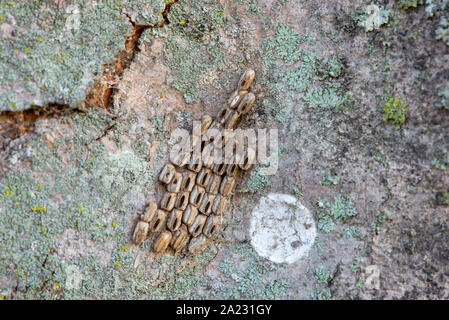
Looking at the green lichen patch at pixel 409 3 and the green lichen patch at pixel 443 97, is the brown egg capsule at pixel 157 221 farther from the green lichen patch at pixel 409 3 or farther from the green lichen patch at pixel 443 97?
the green lichen patch at pixel 409 3

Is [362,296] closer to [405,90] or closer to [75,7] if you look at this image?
[405,90]

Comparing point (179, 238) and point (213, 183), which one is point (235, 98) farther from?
point (179, 238)

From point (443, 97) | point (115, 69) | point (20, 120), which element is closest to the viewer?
point (443, 97)

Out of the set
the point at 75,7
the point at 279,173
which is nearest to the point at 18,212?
the point at 75,7

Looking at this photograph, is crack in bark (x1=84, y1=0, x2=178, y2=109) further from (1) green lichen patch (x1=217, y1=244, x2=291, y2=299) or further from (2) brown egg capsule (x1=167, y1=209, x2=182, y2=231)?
(1) green lichen patch (x1=217, y1=244, x2=291, y2=299)

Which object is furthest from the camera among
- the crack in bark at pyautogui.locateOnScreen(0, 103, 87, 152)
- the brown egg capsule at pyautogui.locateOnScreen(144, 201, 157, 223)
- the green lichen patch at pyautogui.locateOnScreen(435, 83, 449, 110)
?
the brown egg capsule at pyautogui.locateOnScreen(144, 201, 157, 223)

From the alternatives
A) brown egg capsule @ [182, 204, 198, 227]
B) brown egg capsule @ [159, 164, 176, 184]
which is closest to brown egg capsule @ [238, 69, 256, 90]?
brown egg capsule @ [159, 164, 176, 184]

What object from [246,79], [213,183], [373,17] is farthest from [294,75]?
[213,183]
